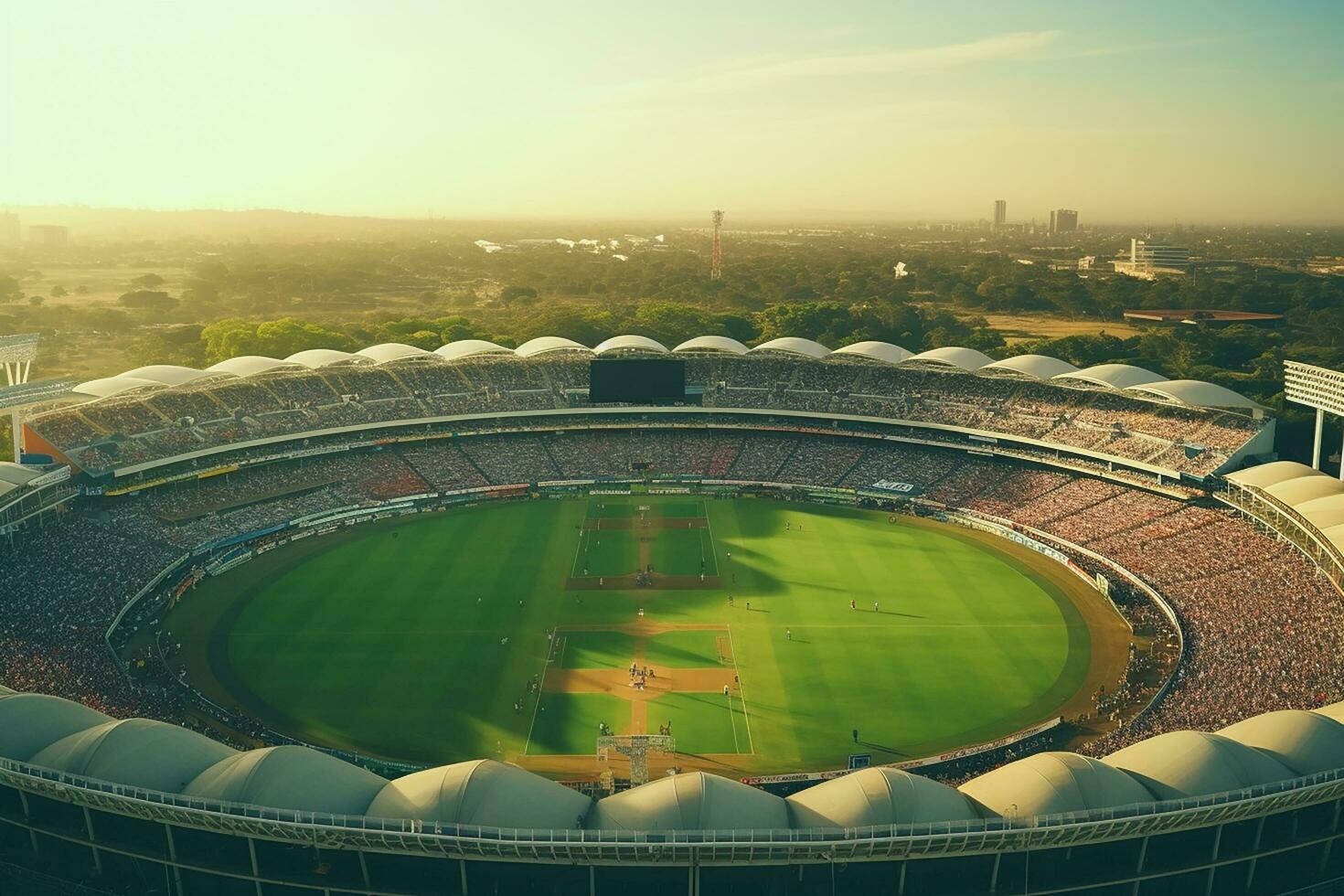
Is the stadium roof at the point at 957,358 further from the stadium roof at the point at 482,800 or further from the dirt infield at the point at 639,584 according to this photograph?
the stadium roof at the point at 482,800

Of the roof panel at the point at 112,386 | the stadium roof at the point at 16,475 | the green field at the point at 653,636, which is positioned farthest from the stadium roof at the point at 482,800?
the roof panel at the point at 112,386

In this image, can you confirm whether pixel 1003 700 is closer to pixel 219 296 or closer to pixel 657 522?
pixel 657 522

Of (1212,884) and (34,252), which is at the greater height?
(34,252)

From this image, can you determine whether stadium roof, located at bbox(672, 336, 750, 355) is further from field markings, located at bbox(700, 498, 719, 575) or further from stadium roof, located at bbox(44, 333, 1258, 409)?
field markings, located at bbox(700, 498, 719, 575)

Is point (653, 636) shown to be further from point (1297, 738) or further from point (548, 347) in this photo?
point (548, 347)

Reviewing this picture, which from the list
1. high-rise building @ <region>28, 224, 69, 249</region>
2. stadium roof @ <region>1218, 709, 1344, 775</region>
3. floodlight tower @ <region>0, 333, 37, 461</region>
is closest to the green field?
stadium roof @ <region>1218, 709, 1344, 775</region>

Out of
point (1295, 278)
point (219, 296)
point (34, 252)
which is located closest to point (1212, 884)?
point (219, 296)

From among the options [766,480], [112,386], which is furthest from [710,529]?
[112,386]
